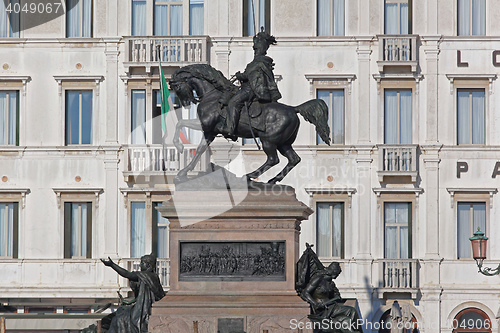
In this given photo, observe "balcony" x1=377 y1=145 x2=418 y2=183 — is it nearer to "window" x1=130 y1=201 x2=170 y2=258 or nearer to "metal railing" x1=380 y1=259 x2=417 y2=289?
"metal railing" x1=380 y1=259 x2=417 y2=289

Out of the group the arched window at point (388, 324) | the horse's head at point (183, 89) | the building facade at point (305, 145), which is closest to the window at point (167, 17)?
the building facade at point (305, 145)

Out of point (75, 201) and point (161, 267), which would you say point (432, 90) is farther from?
point (75, 201)

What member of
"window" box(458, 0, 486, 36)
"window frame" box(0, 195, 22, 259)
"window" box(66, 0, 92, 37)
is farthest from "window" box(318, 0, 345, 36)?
"window frame" box(0, 195, 22, 259)

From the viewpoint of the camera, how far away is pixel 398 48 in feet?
135

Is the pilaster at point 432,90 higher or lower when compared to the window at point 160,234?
higher

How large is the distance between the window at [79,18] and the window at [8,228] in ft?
20.3

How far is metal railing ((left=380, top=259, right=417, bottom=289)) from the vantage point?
40.6m

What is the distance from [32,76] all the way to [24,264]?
6309 mm

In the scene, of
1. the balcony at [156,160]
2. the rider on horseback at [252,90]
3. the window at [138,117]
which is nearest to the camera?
the rider on horseback at [252,90]

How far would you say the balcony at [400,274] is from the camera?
40531mm

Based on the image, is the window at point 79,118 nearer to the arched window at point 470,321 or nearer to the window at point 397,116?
the window at point 397,116

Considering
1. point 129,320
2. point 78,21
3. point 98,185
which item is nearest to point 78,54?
point 78,21

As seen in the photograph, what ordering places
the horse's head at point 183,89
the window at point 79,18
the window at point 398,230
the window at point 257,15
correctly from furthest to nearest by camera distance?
1. the window at point 79,18
2. the window at point 257,15
3. the window at point 398,230
4. the horse's head at point 183,89

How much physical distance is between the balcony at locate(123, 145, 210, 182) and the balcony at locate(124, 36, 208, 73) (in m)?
2.67
